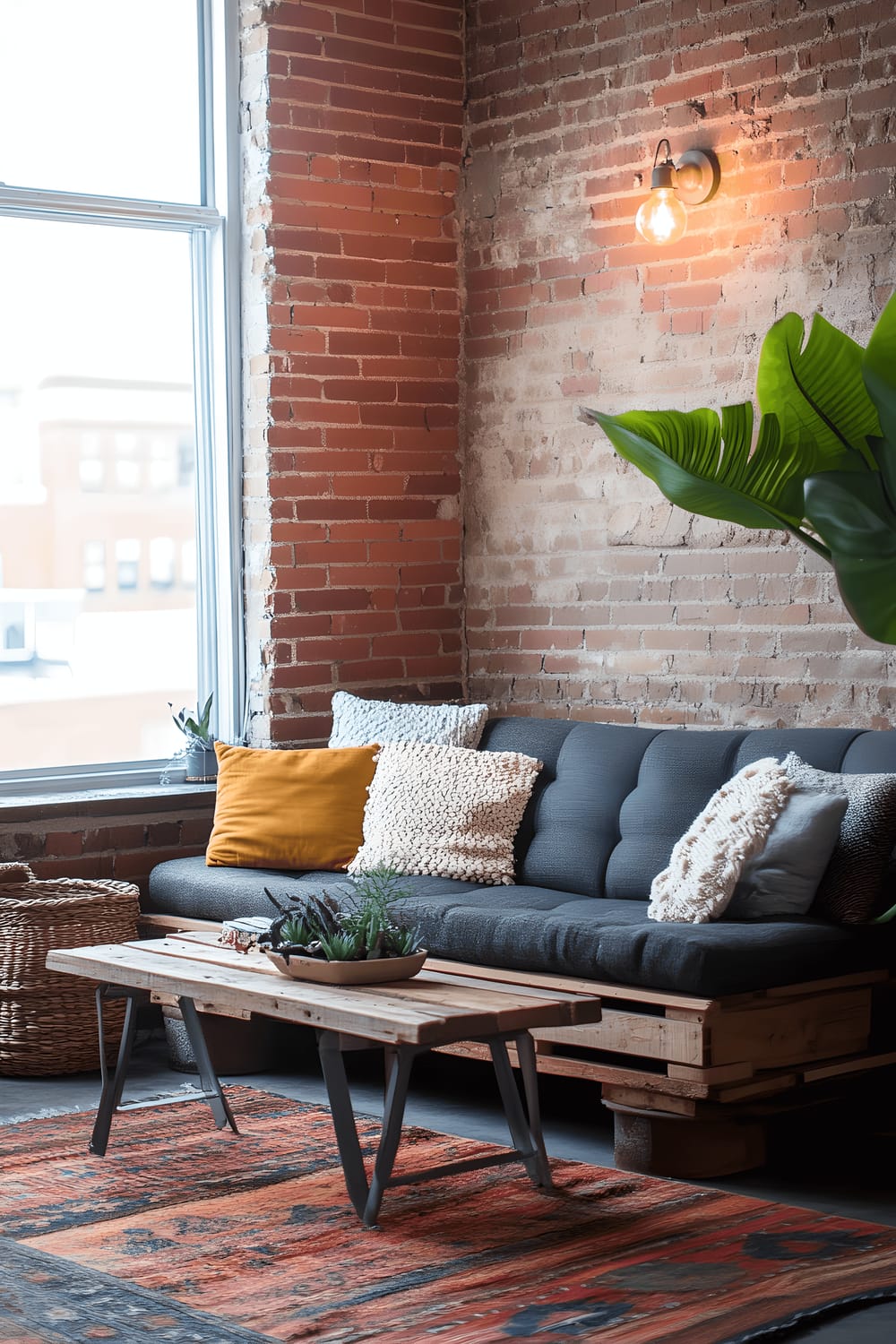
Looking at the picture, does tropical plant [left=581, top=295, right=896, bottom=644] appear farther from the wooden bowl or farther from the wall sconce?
the wall sconce

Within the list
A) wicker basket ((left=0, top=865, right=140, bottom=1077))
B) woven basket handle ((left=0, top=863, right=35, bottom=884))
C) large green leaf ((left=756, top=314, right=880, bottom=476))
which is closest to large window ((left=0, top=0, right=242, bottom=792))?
woven basket handle ((left=0, top=863, right=35, bottom=884))

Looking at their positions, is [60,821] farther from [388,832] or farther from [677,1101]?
[677,1101]

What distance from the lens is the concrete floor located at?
11.5ft

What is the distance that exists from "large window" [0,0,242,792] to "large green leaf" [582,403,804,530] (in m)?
2.42

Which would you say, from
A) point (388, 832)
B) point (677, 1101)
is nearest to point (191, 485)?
point (388, 832)

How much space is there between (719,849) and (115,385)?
8.63 ft

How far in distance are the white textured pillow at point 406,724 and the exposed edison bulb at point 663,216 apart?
1479mm

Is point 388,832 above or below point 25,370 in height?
below

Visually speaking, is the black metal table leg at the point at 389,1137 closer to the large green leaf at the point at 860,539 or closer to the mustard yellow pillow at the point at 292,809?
the large green leaf at the point at 860,539

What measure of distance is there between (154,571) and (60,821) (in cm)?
92

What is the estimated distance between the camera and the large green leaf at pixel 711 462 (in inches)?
135

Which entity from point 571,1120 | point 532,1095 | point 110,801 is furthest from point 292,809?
point 532,1095

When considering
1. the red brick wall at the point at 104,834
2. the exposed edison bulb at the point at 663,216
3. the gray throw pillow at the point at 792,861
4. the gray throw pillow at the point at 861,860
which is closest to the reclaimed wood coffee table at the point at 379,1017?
the gray throw pillow at the point at 792,861

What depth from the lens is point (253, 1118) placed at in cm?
421
